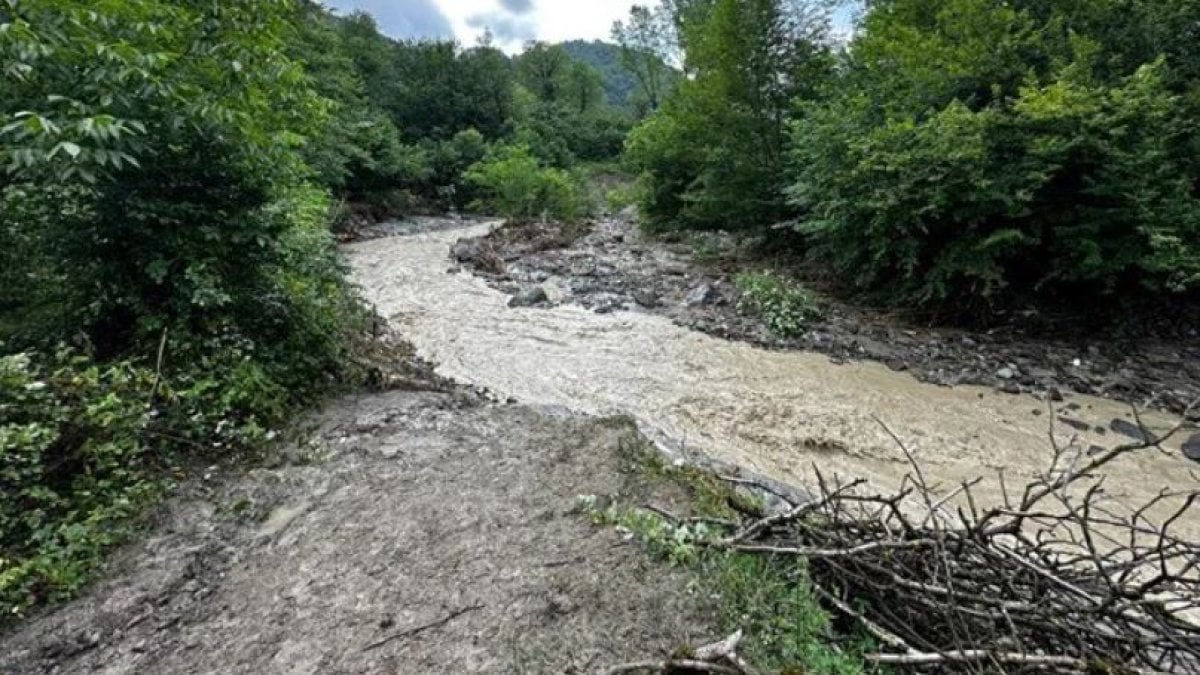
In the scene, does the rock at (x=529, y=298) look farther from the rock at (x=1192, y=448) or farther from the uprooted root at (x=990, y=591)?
the rock at (x=1192, y=448)

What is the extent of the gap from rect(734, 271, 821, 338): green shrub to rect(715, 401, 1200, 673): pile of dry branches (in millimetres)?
5349

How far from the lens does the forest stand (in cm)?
253

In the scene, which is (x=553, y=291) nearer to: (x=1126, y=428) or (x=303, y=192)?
(x=303, y=192)

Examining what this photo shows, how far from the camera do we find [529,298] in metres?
9.01

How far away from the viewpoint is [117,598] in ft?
7.27

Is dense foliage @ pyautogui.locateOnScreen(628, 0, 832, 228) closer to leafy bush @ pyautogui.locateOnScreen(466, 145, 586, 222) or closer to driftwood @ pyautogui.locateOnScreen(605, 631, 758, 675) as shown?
leafy bush @ pyautogui.locateOnScreen(466, 145, 586, 222)

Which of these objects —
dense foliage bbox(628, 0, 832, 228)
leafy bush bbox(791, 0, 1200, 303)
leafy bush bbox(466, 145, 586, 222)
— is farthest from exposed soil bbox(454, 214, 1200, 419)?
leafy bush bbox(466, 145, 586, 222)

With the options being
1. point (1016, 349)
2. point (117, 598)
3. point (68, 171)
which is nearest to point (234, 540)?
point (117, 598)

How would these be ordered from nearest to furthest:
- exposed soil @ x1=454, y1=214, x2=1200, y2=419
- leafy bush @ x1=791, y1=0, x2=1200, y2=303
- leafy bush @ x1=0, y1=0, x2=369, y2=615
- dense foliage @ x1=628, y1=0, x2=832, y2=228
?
leafy bush @ x1=0, y1=0, x2=369, y2=615
exposed soil @ x1=454, y1=214, x2=1200, y2=419
leafy bush @ x1=791, y1=0, x2=1200, y2=303
dense foliage @ x1=628, y1=0, x2=832, y2=228

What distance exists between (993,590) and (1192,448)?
4.28 meters

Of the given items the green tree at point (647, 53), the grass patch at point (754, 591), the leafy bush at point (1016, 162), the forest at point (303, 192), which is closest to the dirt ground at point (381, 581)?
the grass patch at point (754, 591)

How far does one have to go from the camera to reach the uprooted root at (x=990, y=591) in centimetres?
163

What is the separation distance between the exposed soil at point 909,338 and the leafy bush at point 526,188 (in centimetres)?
720

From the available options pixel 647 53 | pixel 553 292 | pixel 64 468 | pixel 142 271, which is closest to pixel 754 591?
pixel 64 468
